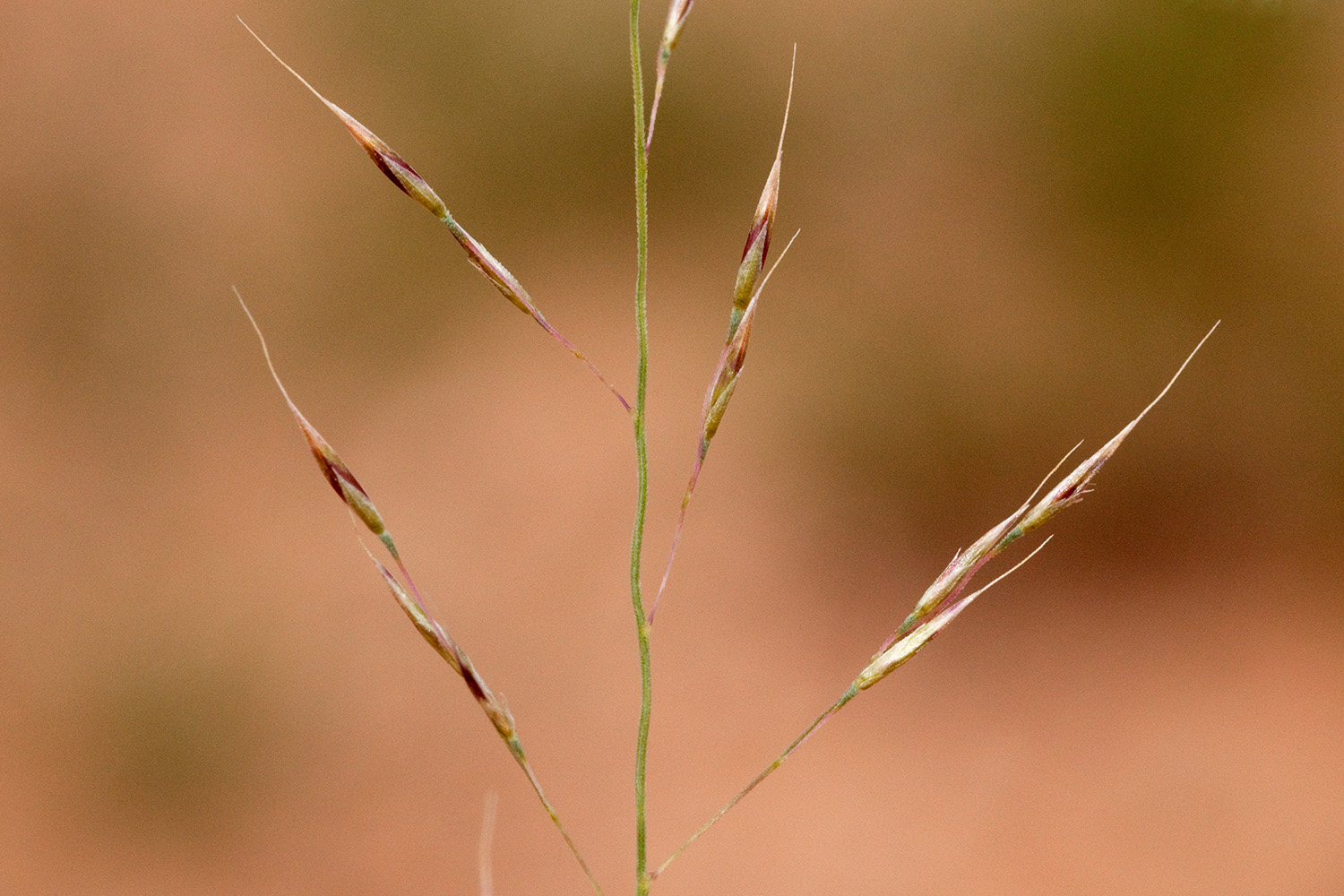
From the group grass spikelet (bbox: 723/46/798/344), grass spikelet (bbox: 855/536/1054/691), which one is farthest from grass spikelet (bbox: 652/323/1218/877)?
grass spikelet (bbox: 723/46/798/344)

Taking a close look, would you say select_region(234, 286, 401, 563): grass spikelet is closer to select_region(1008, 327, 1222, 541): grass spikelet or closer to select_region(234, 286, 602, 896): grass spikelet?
select_region(234, 286, 602, 896): grass spikelet

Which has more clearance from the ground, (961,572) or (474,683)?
(474,683)

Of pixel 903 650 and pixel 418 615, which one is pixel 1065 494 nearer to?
pixel 903 650

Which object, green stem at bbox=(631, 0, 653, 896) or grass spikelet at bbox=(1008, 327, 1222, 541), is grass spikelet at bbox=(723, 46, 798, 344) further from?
grass spikelet at bbox=(1008, 327, 1222, 541)

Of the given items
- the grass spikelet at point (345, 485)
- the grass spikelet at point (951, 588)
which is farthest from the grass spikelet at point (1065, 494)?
the grass spikelet at point (345, 485)

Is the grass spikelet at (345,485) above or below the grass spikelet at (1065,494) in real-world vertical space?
above

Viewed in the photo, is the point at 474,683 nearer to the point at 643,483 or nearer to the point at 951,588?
the point at 643,483

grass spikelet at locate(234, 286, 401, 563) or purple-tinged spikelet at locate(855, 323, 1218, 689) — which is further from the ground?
grass spikelet at locate(234, 286, 401, 563)

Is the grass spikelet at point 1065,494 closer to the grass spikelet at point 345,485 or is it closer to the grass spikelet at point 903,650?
the grass spikelet at point 903,650

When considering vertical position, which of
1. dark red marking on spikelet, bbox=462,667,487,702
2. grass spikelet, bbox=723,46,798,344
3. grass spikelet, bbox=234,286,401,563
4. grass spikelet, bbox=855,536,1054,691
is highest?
grass spikelet, bbox=234,286,401,563

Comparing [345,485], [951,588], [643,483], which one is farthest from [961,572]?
[345,485]

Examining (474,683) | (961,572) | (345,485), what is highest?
(345,485)

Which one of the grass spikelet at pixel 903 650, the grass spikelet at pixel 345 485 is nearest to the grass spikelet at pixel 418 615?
the grass spikelet at pixel 345 485

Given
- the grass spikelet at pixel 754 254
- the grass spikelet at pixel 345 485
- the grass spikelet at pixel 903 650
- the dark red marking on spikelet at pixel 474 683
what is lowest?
the grass spikelet at pixel 903 650
